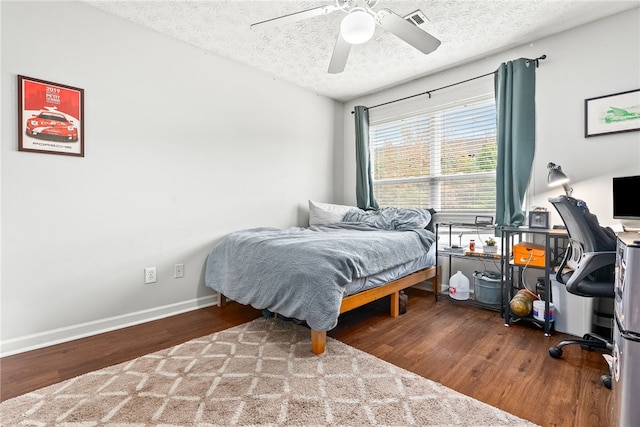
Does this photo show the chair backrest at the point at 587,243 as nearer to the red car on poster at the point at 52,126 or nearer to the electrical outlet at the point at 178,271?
the electrical outlet at the point at 178,271

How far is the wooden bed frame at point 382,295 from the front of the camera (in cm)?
189

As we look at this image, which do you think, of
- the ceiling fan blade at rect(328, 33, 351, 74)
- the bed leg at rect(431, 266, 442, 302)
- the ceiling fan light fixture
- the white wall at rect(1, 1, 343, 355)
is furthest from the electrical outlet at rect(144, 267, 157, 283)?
the bed leg at rect(431, 266, 442, 302)

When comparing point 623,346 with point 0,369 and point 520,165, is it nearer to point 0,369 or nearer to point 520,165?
point 520,165

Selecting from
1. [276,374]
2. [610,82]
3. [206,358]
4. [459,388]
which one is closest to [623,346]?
[459,388]

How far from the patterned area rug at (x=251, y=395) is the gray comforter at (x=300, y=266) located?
1.00 ft

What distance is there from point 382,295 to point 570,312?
1.32m

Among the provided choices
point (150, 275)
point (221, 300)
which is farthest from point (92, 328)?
point (221, 300)

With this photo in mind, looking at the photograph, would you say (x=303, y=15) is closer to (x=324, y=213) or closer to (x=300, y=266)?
(x=300, y=266)

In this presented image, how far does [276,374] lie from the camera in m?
1.66

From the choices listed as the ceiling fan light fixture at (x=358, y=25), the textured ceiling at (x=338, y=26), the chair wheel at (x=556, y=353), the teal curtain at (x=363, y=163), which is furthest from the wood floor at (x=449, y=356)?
the textured ceiling at (x=338, y=26)

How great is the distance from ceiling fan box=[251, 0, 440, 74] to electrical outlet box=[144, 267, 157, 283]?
6.57 feet

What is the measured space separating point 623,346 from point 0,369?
9.70ft

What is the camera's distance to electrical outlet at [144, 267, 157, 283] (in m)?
2.49

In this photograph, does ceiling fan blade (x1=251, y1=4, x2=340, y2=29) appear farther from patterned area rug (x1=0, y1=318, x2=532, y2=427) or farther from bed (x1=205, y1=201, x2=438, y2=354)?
patterned area rug (x1=0, y1=318, x2=532, y2=427)
